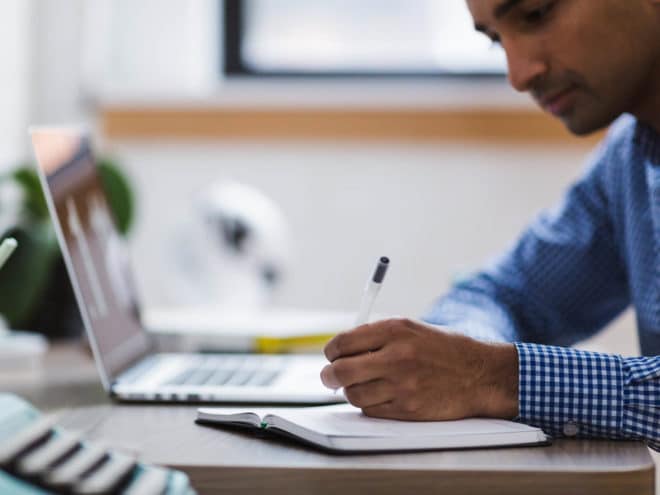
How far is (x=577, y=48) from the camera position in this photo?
114 centimetres

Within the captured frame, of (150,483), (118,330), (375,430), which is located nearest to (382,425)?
(375,430)

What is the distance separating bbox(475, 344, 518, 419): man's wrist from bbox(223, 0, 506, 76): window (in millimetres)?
1852

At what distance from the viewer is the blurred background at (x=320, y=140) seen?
2471 millimetres

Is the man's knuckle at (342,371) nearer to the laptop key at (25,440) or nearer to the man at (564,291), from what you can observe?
the man at (564,291)

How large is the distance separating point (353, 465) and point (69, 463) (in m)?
0.20

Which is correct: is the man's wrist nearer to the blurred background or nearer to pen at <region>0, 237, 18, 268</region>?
pen at <region>0, 237, 18, 268</region>

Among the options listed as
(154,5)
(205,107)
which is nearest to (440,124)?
(205,107)

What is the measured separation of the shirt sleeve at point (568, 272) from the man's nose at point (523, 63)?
11.3 inches

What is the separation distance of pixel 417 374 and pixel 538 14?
1.74 ft

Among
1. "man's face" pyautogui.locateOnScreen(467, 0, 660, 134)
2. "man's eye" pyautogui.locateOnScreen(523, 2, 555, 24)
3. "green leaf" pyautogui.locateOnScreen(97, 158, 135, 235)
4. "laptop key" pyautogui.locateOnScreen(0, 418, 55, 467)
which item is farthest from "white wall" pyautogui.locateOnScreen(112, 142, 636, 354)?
"laptop key" pyautogui.locateOnScreen(0, 418, 55, 467)

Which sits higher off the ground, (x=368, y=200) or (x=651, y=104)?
(x=651, y=104)

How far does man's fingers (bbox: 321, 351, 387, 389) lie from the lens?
30.8 inches

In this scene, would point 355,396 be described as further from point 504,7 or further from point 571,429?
point 504,7

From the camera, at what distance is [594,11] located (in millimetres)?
1125
